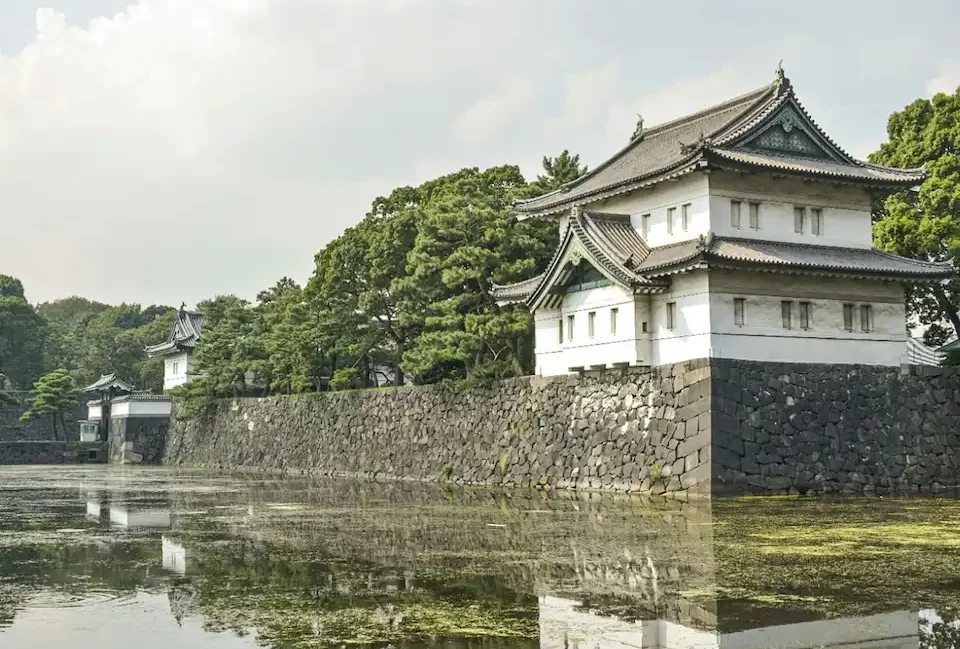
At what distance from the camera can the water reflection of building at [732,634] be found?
8039 mm

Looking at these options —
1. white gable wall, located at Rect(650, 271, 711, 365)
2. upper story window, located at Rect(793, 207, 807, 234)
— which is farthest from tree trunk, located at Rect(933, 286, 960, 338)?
white gable wall, located at Rect(650, 271, 711, 365)

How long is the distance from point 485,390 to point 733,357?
32.3 feet

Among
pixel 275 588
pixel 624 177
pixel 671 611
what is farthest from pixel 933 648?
pixel 624 177

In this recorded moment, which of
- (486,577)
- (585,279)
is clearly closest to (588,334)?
(585,279)

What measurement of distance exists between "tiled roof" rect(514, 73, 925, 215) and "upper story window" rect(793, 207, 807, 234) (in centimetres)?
109

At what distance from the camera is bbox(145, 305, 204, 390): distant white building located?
2397 inches

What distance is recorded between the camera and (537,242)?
3359 centimetres

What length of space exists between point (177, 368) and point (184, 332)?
2489mm

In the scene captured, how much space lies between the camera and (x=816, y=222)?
2738cm

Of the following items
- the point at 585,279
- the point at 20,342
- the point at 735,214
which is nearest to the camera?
the point at 735,214

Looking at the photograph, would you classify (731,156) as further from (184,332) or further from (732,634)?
(184,332)

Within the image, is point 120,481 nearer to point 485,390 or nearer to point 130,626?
point 485,390

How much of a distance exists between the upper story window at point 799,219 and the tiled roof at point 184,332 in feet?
133

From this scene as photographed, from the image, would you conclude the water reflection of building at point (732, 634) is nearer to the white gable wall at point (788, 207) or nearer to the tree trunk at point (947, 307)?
the white gable wall at point (788, 207)
